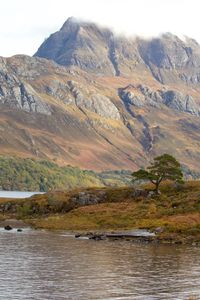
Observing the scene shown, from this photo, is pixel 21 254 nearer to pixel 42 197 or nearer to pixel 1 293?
pixel 1 293

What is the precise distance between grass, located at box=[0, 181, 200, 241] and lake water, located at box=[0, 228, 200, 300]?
1915 centimetres

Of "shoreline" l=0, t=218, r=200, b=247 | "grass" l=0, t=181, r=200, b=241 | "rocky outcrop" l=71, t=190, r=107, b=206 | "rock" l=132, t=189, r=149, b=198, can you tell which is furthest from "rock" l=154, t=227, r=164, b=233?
"rocky outcrop" l=71, t=190, r=107, b=206

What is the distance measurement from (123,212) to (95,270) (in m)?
63.3

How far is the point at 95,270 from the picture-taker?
60625 millimetres

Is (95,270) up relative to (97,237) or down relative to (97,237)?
up

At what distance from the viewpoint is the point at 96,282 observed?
5328cm

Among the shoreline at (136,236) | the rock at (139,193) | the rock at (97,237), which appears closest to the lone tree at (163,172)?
the rock at (139,193)

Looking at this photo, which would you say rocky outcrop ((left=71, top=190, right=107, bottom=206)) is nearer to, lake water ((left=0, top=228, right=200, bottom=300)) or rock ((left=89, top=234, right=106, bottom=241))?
rock ((left=89, top=234, right=106, bottom=241))

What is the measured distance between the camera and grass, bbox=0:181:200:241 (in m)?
107

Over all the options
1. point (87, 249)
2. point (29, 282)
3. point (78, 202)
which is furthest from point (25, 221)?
point (29, 282)

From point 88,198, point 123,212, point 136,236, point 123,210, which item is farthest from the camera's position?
point 88,198

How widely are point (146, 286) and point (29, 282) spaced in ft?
38.4

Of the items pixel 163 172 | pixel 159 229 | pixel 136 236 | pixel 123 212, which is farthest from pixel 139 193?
pixel 136 236

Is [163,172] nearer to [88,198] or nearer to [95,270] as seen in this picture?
[88,198]
